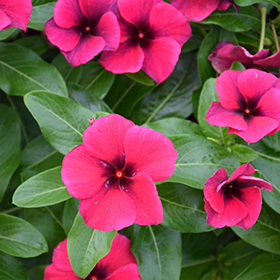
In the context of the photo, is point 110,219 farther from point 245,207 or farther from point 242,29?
point 242,29

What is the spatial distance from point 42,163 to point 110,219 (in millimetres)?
381

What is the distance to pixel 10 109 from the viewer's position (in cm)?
86

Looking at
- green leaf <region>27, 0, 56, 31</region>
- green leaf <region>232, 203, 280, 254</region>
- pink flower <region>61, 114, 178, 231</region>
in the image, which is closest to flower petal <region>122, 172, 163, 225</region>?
pink flower <region>61, 114, 178, 231</region>

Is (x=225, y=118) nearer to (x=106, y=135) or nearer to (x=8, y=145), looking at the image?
(x=106, y=135)

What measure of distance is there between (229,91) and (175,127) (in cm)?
17

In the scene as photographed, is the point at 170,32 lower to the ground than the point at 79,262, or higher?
higher

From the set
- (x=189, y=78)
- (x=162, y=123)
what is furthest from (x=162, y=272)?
(x=189, y=78)

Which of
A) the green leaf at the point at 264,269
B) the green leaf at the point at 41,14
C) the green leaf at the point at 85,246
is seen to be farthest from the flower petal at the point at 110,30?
the green leaf at the point at 264,269

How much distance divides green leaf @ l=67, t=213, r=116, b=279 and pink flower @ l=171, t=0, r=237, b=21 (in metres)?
0.48

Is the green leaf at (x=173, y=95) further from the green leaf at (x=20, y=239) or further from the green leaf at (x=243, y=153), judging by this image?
the green leaf at (x=20, y=239)

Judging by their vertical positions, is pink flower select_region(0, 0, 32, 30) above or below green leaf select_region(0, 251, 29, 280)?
above

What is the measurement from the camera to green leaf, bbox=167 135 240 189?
0.64m

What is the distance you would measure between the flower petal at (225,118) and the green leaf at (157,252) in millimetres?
335

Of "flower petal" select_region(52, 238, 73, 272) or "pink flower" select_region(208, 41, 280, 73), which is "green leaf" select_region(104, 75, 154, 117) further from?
"flower petal" select_region(52, 238, 73, 272)
